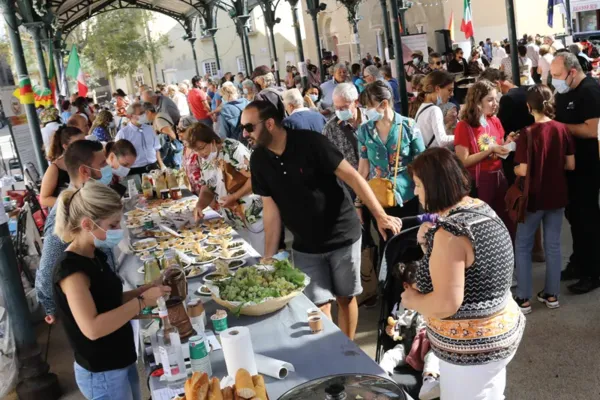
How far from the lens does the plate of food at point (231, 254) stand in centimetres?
376

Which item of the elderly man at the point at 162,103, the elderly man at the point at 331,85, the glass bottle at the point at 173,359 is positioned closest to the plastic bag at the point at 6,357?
the glass bottle at the point at 173,359

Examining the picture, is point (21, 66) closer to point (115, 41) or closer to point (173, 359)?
point (173, 359)

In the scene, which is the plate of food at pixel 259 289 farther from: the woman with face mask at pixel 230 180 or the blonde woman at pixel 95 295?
the woman with face mask at pixel 230 180

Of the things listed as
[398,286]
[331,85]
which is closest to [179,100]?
[331,85]

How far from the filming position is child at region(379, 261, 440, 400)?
2.96 metres

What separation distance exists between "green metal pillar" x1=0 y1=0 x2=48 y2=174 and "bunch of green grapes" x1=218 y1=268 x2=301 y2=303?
424 cm

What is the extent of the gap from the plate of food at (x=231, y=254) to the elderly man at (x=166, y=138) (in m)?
4.97

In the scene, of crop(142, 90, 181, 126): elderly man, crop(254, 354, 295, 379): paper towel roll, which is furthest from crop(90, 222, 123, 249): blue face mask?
crop(142, 90, 181, 126): elderly man

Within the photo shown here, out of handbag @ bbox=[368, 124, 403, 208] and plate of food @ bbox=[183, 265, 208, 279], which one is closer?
plate of food @ bbox=[183, 265, 208, 279]

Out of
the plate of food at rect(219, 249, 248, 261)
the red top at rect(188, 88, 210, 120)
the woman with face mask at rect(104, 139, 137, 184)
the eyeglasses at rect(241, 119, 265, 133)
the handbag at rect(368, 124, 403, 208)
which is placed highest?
the red top at rect(188, 88, 210, 120)

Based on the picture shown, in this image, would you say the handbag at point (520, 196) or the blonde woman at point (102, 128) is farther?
the blonde woman at point (102, 128)

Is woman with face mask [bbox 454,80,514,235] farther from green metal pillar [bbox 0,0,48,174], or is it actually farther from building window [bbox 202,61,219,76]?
building window [bbox 202,61,219,76]

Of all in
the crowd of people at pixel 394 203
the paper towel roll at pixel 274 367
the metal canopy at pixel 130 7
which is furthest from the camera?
the metal canopy at pixel 130 7

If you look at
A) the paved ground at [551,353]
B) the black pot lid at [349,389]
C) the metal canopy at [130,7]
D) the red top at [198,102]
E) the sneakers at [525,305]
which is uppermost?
the metal canopy at [130,7]
